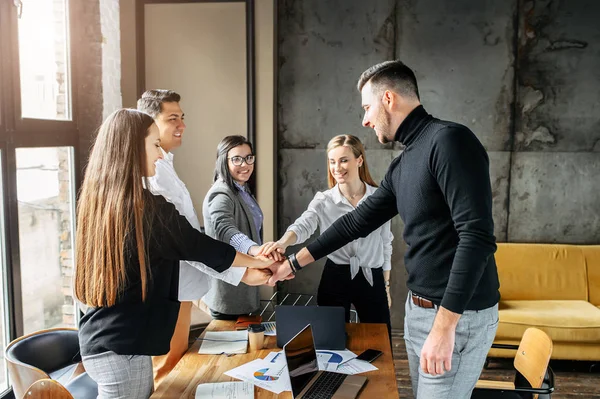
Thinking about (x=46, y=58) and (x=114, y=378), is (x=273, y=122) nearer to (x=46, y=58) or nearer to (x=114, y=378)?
(x=46, y=58)

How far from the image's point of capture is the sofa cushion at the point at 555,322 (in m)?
4.02

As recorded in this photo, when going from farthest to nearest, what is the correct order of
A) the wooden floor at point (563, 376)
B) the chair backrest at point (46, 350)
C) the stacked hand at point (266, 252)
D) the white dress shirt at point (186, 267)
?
the wooden floor at point (563, 376), the stacked hand at point (266, 252), the white dress shirt at point (186, 267), the chair backrest at point (46, 350)

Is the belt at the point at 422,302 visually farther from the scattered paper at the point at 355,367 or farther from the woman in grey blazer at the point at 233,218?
the woman in grey blazer at the point at 233,218

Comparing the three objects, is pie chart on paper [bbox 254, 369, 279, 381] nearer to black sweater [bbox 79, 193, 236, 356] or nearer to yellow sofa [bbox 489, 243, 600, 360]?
black sweater [bbox 79, 193, 236, 356]

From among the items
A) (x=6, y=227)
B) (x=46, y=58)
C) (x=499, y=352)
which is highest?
(x=46, y=58)

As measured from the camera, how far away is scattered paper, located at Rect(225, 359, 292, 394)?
1.93 meters

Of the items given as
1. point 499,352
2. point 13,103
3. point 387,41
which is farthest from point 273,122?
point 499,352

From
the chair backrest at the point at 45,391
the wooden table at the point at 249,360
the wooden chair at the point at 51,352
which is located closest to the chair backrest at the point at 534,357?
the wooden table at the point at 249,360

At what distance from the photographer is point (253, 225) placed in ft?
10.5

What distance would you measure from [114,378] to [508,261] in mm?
3675

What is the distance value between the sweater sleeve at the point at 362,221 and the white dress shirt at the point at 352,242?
387 mm

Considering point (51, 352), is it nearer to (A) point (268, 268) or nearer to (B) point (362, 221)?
(A) point (268, 268)

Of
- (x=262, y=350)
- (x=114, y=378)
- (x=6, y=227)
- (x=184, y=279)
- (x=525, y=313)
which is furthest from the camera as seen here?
(x=525, y=313)

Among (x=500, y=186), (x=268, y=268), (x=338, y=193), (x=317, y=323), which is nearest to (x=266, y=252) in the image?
(x=268, y=268)
